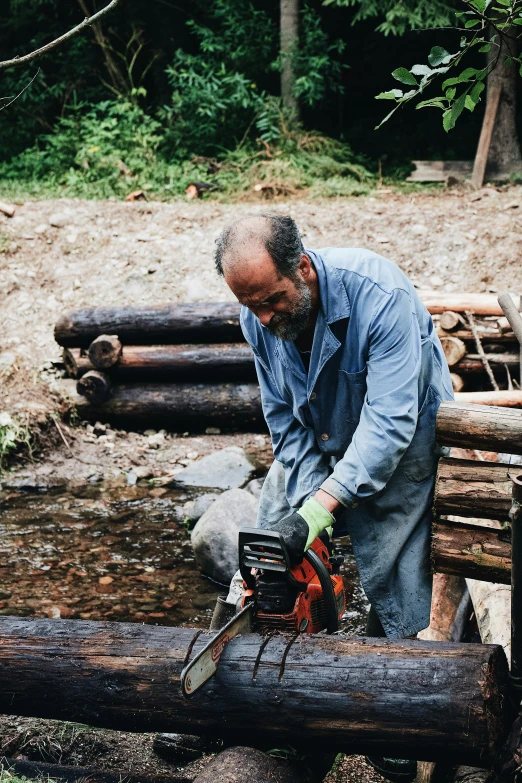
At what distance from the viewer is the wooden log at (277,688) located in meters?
2.43

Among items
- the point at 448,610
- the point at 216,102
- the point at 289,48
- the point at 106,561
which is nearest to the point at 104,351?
the point at 106,561

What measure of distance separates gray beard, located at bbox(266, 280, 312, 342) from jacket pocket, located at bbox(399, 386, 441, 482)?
1.86 feet

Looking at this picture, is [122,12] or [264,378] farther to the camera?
[122,12]

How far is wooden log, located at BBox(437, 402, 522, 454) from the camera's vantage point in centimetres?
272

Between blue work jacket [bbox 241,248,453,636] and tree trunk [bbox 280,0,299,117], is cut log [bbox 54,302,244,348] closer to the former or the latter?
blue work jacket [bbox 241,248,453,636]

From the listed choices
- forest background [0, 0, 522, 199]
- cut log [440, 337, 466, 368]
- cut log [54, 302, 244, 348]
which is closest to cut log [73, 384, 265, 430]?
cut log [54, 302, 244, 348]

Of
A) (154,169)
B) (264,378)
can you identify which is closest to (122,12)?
(154,169)

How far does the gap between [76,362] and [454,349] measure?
364cm

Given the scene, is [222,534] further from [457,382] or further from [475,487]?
[457,382]

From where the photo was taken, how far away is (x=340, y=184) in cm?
1138

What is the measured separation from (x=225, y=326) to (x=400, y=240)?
3.15 metres

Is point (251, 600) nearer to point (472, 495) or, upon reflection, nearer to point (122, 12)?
point (472, 495)

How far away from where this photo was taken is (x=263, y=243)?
2744 millimetres

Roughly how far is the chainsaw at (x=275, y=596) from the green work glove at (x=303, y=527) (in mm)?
41
